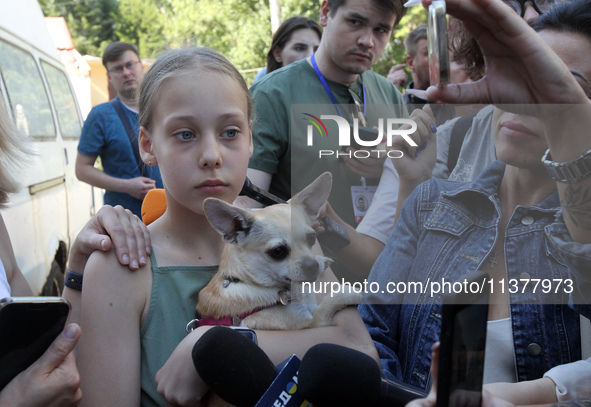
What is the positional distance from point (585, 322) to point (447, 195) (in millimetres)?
483

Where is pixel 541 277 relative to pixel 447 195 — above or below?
below

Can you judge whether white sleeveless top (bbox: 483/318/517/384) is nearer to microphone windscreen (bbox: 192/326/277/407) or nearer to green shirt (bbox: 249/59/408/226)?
green shirt (bbox: 249/59/408/226)

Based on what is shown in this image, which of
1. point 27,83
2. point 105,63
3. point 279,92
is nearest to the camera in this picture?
point 279,92

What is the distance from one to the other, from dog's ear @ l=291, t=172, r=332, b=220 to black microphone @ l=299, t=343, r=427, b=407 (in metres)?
0.47

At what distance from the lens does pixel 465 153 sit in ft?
5.02

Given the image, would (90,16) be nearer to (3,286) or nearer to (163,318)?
(3,286)

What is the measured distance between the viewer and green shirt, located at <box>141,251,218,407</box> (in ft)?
5.74

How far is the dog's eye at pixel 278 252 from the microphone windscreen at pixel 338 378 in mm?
532

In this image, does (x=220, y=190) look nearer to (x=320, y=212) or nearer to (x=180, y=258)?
(x=180, y=258)

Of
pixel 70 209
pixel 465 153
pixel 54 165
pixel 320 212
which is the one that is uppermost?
pixel 465 153

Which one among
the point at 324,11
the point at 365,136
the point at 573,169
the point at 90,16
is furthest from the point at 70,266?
the point at 90,16

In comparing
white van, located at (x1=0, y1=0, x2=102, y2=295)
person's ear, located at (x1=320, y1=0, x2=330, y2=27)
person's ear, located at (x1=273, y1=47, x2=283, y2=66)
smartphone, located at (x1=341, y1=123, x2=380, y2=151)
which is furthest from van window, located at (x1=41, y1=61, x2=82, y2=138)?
smartphone, located at (x1=341, y1=123, x2=380, y2=151)

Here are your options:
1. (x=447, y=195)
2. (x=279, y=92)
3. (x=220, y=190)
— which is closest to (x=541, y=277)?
(x=447, y=195)

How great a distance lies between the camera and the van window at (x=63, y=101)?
6715 mm
